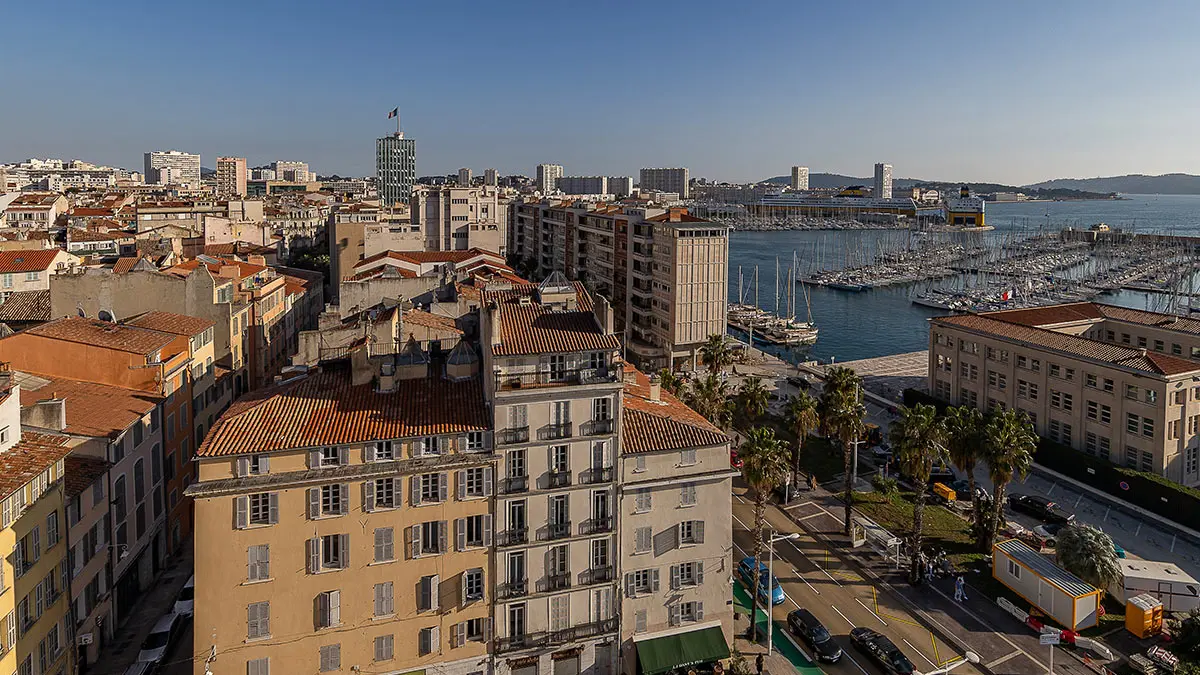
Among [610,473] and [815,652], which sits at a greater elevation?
[610,473]

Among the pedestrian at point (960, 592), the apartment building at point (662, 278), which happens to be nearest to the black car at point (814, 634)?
the pedestrian at point (960, 592)

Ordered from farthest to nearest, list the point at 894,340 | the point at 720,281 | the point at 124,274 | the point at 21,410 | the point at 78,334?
the point at 894,340, the point at 720,281, the point at 124,274, the point at 78,334, the point at 21,410

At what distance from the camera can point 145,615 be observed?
36719 millimetres

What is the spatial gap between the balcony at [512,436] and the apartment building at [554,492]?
0.04 metres

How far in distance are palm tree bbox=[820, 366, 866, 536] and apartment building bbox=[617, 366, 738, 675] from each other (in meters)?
14.5

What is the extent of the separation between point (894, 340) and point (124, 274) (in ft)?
343

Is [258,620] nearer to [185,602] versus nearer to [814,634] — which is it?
[185,602]

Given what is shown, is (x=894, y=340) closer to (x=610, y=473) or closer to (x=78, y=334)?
(x=610, y=473)

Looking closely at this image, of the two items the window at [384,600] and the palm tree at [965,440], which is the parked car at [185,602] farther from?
the palm tree at [965,440]

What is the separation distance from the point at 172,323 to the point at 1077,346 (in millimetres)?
63309

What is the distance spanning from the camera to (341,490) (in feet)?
93.1

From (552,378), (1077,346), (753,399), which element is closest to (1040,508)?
(1077,346)

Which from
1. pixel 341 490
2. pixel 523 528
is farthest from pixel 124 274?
pixel 523 528

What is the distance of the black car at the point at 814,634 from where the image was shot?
33188mm
